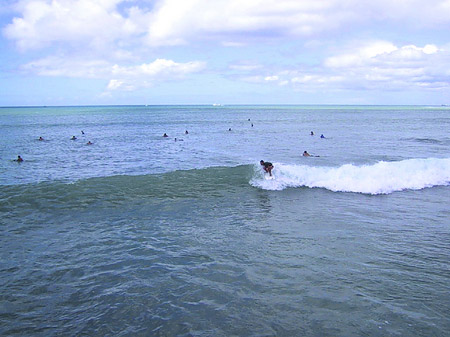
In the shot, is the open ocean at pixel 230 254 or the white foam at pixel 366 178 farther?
the white foam at pixel 366 178

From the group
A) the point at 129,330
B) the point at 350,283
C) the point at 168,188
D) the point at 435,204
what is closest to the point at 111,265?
the point at 129,330

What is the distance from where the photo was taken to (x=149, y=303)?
7215 millimetres

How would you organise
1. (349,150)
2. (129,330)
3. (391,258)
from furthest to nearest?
1. (349,150)
2. (391,258)
3. (129,330)

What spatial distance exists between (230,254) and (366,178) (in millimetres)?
11038

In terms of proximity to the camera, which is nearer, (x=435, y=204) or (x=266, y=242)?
(x=266, y=242)

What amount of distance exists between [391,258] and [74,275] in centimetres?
798

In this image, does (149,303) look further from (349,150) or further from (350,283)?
(349,150)

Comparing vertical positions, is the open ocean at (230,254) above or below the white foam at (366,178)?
below

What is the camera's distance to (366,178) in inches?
696

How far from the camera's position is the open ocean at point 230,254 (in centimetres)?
663

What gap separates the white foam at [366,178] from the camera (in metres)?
16.9

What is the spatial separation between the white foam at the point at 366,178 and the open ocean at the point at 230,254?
0.11 meters

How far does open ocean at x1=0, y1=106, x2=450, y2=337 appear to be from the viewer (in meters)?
6.63

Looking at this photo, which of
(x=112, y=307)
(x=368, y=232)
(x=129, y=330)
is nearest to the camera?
(x=129, y=330)
